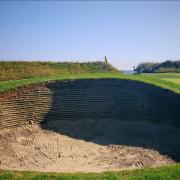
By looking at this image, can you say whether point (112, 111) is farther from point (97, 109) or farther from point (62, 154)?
point (62, 154)

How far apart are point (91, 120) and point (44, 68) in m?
13.5

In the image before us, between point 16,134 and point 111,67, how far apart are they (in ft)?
63.4

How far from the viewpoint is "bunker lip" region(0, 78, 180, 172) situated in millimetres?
16719

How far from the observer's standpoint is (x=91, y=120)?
20141 millimetres

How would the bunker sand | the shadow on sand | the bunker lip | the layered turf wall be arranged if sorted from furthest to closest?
the layered turf wall < the shadow on sand < the bunker lip < the bunker sand

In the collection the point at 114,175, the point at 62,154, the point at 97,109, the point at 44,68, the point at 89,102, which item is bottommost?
the point at 62,154

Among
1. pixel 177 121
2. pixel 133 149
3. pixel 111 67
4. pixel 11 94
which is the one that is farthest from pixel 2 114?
pixel 111 67

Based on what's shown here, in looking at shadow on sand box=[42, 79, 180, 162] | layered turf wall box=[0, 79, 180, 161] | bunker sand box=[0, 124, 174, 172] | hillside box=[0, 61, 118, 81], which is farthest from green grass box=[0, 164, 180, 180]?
hillside box=[0, 61, 118, 81]

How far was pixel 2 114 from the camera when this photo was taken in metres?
18.9

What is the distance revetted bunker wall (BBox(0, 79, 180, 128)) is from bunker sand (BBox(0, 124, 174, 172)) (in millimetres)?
1287

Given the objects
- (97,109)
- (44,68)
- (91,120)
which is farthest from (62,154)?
(44,68)

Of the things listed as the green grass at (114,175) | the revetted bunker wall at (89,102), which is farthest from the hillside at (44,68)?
the green grass at (114,175)

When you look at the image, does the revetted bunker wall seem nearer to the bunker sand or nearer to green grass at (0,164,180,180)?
the bunker sand

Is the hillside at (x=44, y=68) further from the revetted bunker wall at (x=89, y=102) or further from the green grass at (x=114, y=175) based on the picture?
the green grass at (x=114, y=175)
